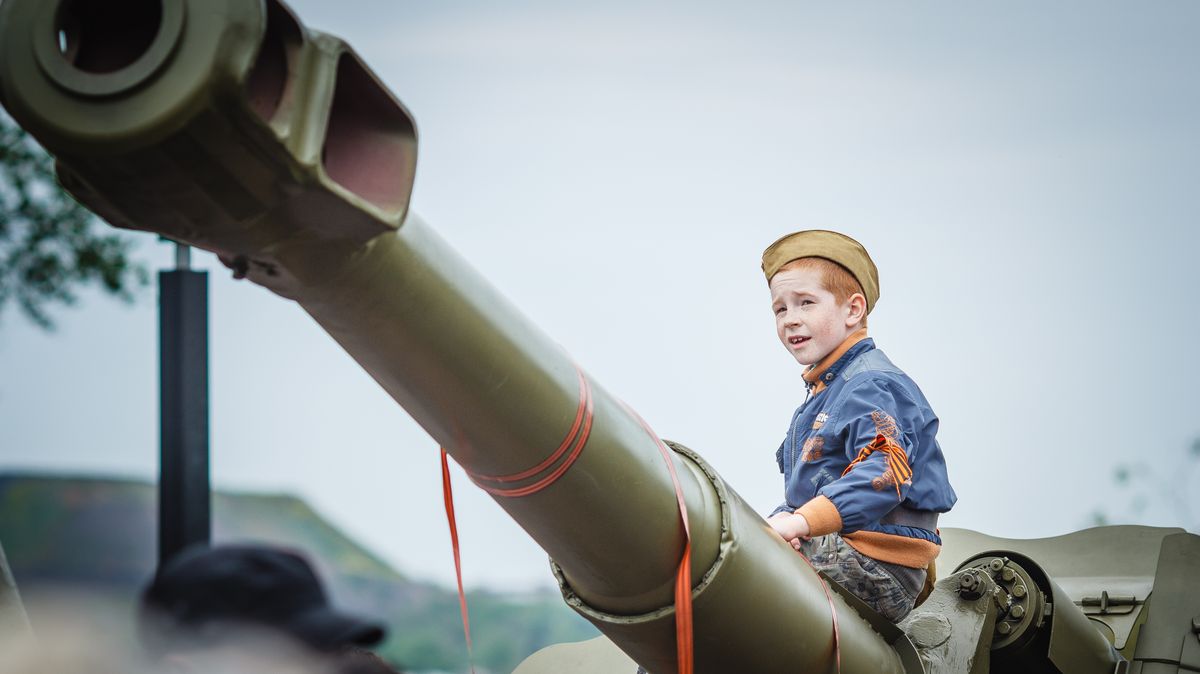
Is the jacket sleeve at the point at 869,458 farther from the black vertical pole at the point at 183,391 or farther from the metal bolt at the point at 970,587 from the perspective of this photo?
the black vertical pole at the point at 183,391

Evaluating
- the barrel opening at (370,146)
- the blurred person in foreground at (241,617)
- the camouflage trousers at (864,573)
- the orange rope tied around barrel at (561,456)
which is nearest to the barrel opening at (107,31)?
the barrel opening at (370,146)

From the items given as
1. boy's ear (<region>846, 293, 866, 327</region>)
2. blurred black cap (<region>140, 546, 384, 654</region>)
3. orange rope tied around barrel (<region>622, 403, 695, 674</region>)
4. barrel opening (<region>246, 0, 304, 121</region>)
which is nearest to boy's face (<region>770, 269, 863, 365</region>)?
boy's ear (<region>846, 293, 866, 327</region>)

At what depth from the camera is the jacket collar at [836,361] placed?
156 inches

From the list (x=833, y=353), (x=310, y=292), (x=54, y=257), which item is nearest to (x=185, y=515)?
(x=310, y=292)

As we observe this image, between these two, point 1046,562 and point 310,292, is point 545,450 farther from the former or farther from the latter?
point 1046,562

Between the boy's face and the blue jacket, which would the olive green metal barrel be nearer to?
the blue jacket

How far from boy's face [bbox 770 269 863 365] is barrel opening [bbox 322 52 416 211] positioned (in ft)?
6.80

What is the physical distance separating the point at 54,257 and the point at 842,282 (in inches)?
186

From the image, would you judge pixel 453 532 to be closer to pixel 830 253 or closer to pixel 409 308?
pixel 409 308

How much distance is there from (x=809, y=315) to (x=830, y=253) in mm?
208

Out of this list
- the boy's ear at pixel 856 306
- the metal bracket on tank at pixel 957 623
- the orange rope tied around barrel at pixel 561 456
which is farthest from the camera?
the boy's ear at pixel 856 306

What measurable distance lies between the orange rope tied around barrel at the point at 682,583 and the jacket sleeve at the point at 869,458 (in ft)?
1.83

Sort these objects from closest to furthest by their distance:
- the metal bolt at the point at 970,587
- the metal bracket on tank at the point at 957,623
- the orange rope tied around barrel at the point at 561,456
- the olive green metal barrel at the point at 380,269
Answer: the olive green metal barrel at the point at 380,269, the orange rope tied around barrel at the point at 561,456, the metal bracket on tank at the point at 957,623, the metal bolt at the point at 970,587

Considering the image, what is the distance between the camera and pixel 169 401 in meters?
2.47
